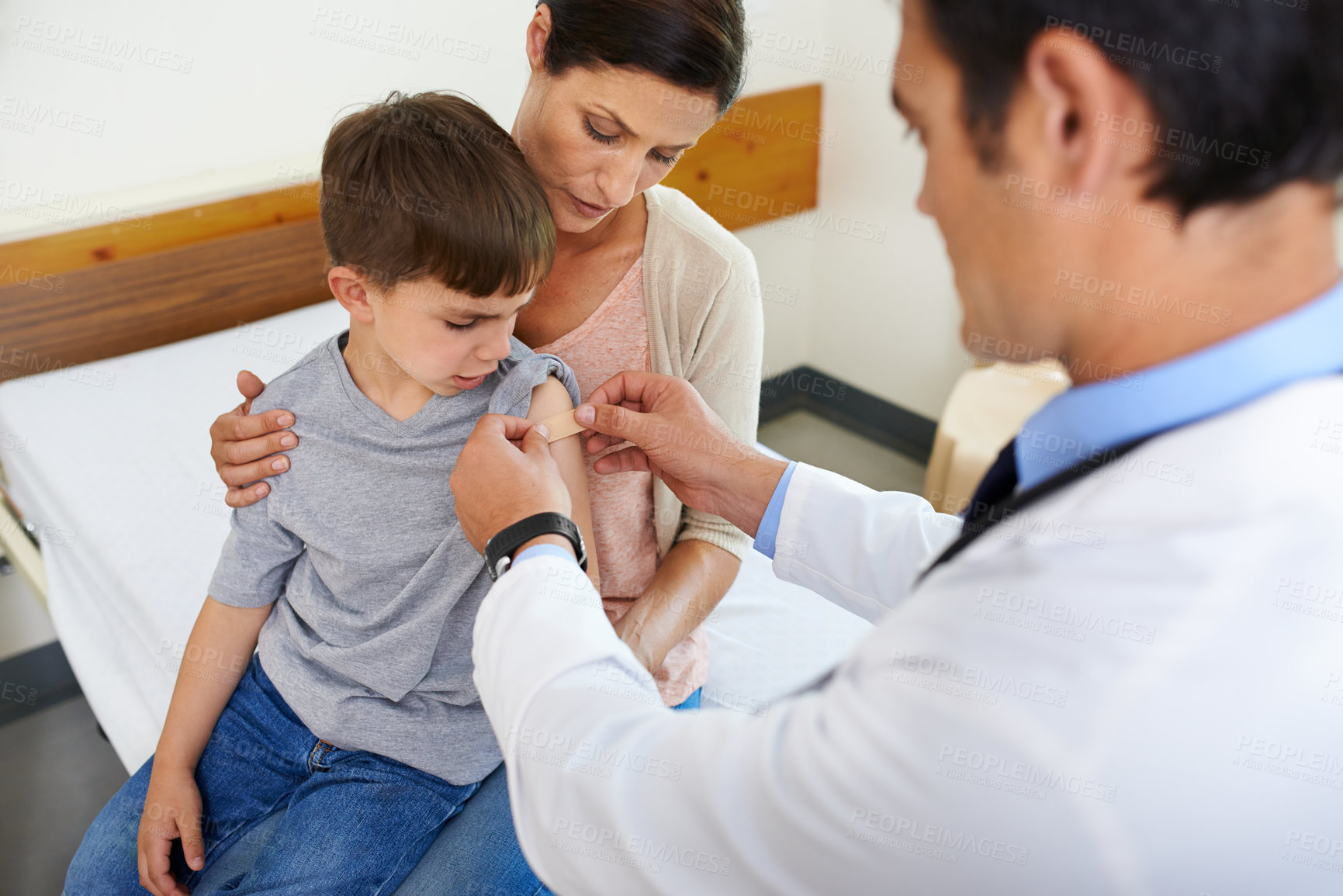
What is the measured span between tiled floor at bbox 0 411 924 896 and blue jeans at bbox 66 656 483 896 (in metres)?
0.82

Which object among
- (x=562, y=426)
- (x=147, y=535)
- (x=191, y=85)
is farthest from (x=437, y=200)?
(x=191, y=85)

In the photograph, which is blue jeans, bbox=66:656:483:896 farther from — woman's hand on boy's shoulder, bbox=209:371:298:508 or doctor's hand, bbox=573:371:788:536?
doctor's hand, bbox=573:371:788:536

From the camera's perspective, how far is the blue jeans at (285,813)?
1064mm

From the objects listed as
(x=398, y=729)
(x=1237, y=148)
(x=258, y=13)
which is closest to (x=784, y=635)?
(x=398, y=729)

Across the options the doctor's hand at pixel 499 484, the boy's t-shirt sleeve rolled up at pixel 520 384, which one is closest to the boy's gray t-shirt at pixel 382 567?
the boy's t-shirt sleeve rolled up at pixel 520 384

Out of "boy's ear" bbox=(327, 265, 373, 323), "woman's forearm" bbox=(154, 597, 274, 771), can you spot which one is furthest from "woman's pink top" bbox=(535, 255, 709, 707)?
"woman's forearm" bbox=(154, 597, 274, 771)

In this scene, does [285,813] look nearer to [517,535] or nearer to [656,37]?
[517,535]

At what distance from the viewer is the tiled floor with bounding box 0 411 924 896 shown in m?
1.82

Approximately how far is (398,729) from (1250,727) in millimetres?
918

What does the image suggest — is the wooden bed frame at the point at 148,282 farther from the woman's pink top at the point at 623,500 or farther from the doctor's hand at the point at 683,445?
the doctor's hand at the point at 683,445

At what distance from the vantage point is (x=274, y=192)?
2.29 metres

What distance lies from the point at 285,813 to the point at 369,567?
1.11 ft

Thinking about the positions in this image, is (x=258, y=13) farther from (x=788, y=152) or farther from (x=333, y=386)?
(x=788, y=152)

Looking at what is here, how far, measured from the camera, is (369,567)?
117 cm
